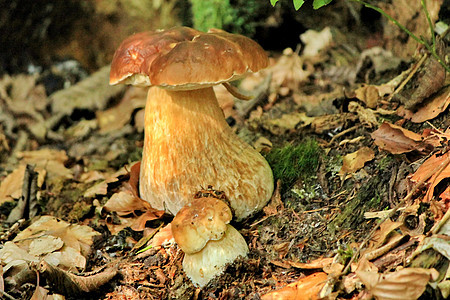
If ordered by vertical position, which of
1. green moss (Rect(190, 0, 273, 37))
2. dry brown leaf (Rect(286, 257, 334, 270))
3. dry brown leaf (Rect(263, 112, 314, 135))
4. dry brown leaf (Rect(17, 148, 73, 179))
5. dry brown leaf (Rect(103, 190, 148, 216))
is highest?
green moss (Rect(190, 0, 273, 37))

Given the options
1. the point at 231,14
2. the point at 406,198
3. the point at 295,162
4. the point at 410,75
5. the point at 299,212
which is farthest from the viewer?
the point at 231,14

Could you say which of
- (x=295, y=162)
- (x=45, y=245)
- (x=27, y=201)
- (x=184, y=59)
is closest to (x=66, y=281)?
(x=45, y=245)

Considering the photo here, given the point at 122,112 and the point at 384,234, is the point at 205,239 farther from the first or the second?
the point at 122,112

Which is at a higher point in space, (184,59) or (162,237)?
(184,59)

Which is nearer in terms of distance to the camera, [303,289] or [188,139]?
[303,289]

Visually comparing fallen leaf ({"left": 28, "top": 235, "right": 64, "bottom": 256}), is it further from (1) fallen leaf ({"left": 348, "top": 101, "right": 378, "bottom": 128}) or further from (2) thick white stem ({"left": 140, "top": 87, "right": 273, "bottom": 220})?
(1) fallen leaf ({"left": 348, "top": 101, "right": 378, "bottom": 128})

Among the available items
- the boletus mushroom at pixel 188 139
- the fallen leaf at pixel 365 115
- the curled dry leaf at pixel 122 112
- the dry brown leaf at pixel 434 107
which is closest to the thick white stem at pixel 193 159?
the boletus mushroom at pixel 188 139

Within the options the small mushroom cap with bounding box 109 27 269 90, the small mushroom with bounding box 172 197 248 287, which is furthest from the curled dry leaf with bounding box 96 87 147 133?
the small mushroom with bounding box 172 197 248 287
